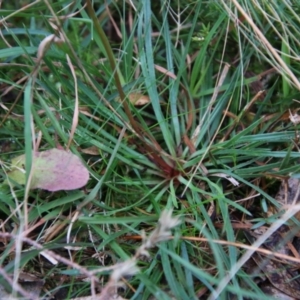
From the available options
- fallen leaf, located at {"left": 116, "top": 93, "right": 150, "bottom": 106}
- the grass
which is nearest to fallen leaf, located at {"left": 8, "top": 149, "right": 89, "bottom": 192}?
the grass

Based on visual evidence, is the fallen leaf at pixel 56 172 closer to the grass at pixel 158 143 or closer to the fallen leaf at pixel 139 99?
the grass at pixel 158 143

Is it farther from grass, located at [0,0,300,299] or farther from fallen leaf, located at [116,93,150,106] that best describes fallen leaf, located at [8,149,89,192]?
fallen leaf, located at [116,93,150,106]

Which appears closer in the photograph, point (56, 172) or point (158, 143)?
point (56, 172)

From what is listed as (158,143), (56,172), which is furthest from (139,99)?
(56,172)

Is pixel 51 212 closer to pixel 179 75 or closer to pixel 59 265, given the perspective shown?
pixel 59 265

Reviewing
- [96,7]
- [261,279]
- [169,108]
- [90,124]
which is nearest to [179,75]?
[169,108]

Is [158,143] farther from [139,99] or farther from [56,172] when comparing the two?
[56,172]
